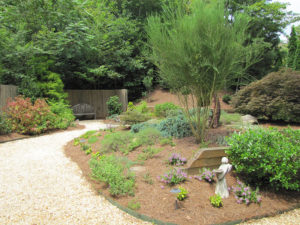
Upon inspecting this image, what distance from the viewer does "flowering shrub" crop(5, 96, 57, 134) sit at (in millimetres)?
7508

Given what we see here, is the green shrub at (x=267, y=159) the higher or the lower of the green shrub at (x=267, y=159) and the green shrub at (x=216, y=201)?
the higher

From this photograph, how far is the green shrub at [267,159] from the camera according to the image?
310 cm

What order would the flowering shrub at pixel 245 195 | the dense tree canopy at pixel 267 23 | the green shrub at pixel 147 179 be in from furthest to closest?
the dense tree canopy at pixel 267 23, the green shrub at pixel 147 179, the flowering shrub at pixel 245 195

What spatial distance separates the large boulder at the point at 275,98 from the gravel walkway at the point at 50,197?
500 centimetres

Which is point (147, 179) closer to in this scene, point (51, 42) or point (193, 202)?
point (193, 202)

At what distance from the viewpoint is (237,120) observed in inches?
280

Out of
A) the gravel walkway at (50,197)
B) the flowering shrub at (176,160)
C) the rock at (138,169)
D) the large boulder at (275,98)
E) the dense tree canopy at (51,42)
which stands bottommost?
the gravel walkway at (50,197)

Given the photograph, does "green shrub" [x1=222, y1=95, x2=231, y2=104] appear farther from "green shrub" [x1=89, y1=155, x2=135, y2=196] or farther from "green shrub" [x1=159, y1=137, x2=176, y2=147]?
"green shrub" [x1=89, y1=155, x2=135, y2=196]

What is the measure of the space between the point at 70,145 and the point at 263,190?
5.24 meters

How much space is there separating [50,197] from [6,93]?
21.6ft

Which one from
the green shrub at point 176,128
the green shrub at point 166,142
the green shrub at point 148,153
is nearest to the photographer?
the green shrub at point 148,153

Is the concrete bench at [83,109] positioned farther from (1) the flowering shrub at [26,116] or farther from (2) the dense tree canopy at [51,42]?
(1) the flowering shrub at [26,116]

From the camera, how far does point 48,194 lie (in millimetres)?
3455

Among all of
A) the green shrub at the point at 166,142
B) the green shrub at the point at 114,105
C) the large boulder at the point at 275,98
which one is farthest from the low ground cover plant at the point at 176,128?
the green shrub at the point at 114,105
